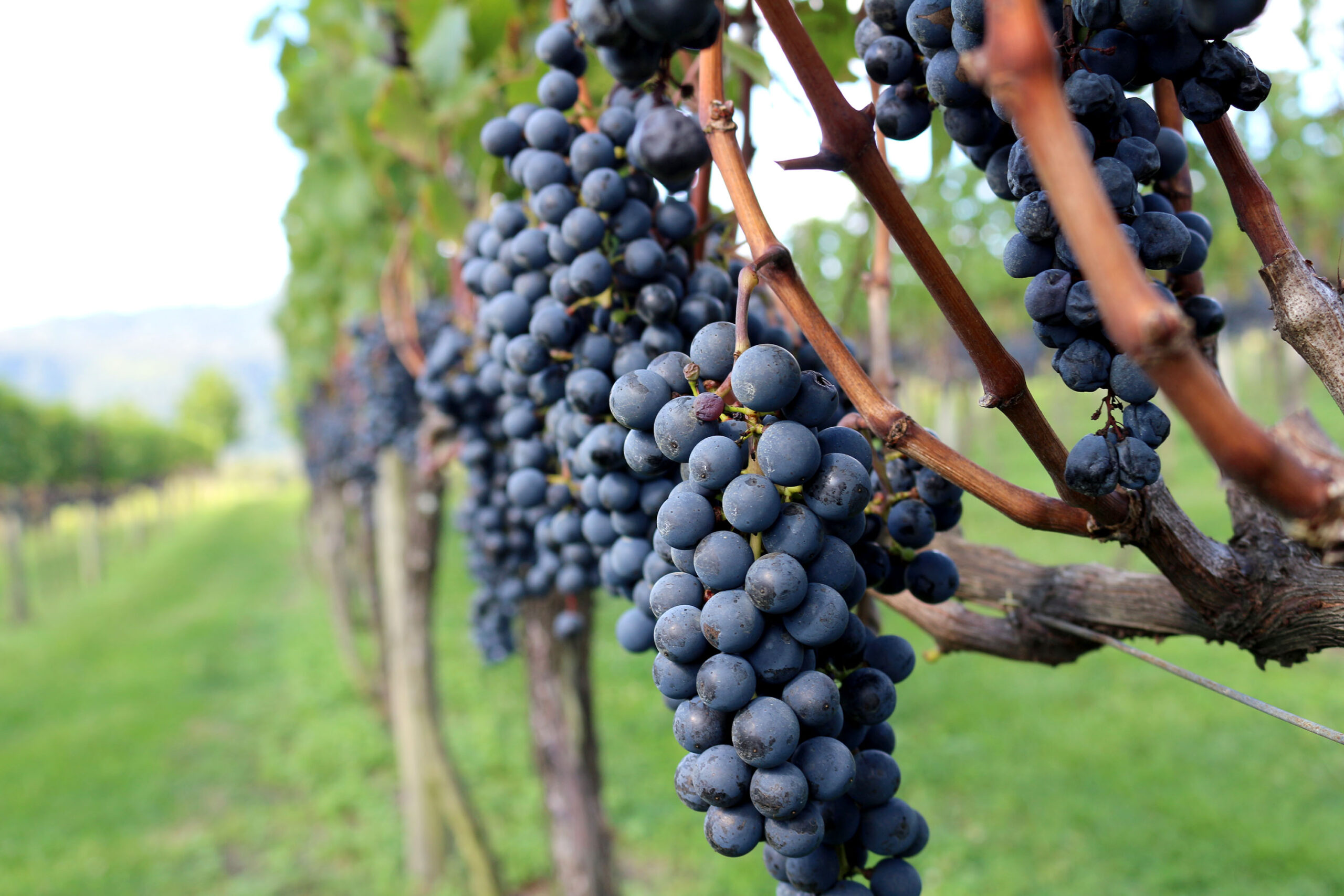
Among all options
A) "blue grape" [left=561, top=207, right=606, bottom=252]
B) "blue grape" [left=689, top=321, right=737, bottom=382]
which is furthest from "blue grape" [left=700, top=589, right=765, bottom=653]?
"blue grape" [left=561, top=207, right=606, bottom=252]

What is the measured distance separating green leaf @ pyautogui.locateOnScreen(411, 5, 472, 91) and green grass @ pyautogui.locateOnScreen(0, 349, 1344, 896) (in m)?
4.36

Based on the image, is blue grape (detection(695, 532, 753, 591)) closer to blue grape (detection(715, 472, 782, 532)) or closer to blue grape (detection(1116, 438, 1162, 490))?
blue grape (detection(715, 472, 782, 532))

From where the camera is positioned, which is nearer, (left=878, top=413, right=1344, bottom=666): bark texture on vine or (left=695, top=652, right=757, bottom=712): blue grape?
(left=695, top=652, right=757, bottom=712): blue grape

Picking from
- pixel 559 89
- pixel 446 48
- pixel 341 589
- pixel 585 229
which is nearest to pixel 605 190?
pixel 585 229

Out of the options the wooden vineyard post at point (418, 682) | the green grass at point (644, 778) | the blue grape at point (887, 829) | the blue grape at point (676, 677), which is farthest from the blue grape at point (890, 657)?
the green grass at point (644, 778)

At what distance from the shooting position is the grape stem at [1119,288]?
45 centimetres

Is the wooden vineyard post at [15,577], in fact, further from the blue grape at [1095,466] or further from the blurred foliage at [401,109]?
the blue grape at [1095,466]

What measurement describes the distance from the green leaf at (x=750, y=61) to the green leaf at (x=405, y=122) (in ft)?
4.71

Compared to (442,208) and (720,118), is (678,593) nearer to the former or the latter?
(720,118)

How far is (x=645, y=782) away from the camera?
264 inches

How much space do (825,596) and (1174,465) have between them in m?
15.8

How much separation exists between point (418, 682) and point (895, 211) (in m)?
4.80

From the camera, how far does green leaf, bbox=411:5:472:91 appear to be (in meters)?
2.36

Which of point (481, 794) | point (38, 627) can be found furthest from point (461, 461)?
point (38, 627)
